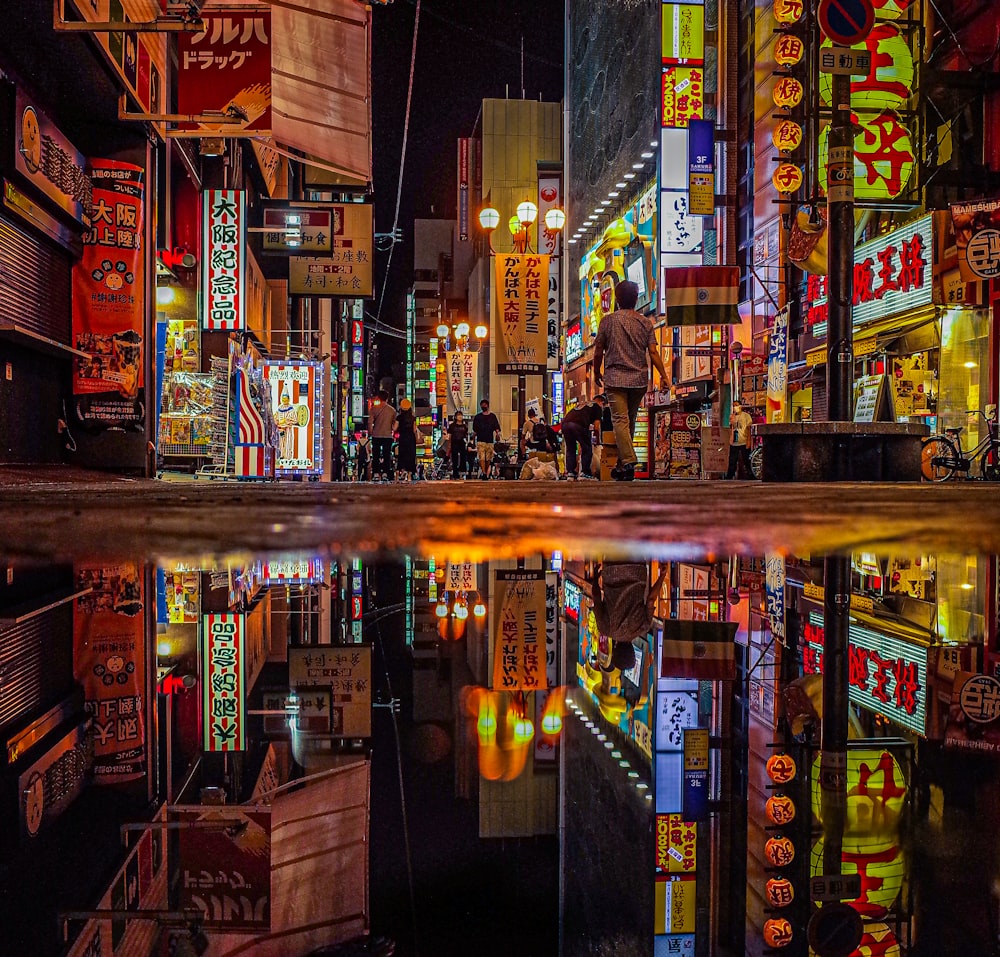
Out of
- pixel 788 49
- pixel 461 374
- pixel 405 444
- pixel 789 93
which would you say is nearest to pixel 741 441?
pixel 405 444

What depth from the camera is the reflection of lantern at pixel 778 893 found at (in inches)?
34.9

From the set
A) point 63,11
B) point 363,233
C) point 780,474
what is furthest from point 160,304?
point 780,474

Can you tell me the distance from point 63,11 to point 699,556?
8011mm

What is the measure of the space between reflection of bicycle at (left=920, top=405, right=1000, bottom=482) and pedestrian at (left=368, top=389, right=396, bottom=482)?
10.6 metres

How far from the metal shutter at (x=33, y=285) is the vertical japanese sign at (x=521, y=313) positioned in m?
10.6

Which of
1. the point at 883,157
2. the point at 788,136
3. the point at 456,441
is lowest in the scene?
the point at 456,441

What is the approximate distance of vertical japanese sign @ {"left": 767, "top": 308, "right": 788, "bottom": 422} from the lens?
2400 cm

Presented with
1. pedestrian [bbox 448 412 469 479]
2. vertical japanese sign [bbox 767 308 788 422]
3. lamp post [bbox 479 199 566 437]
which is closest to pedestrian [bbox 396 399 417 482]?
lamp post [bbox 479 199 566 437]

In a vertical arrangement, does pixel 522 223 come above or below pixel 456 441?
above

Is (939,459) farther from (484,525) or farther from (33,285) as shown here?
(484,525)

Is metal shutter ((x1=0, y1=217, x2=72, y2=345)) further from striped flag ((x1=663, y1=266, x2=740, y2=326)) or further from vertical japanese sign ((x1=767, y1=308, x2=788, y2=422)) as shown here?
vertical japanese sign ((x1=767, y1=308, x2=788, y2=422))

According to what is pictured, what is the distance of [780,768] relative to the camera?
127 centimetres

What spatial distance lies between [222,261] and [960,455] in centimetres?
1072

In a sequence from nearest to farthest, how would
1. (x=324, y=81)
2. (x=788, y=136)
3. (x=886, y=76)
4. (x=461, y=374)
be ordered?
1. (x=324, y=81)
2. (x=886, y=76)
3. (x=788, y=136)
4. (x=461, y=374)
